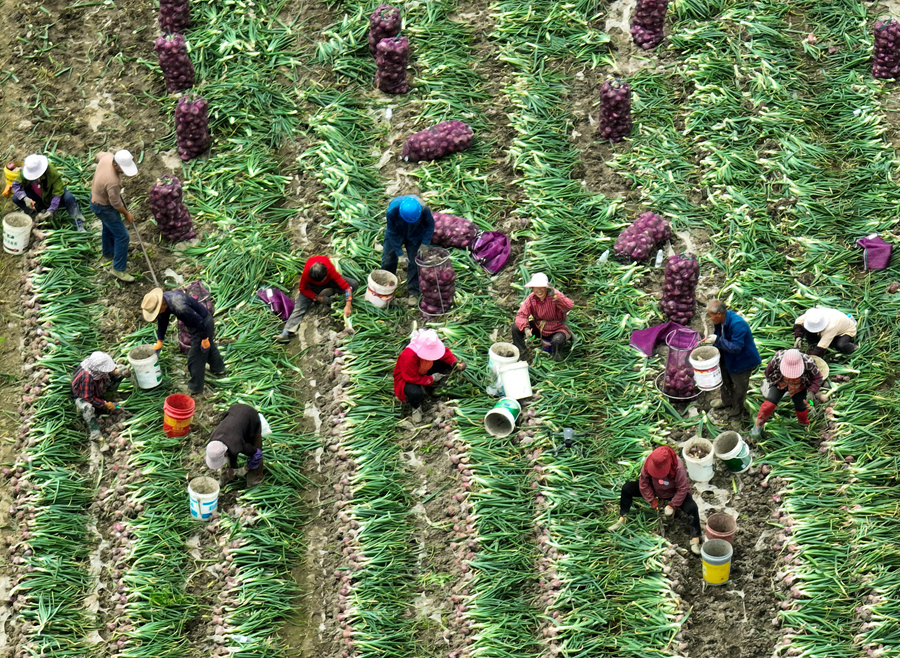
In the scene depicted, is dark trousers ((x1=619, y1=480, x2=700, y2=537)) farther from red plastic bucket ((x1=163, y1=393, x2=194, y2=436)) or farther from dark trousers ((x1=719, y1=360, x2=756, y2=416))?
red plastic bucket ((x1=163, y1=393, x2=194, y2=436))

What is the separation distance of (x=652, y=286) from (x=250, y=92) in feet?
16.4

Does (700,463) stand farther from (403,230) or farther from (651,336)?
(403,230)

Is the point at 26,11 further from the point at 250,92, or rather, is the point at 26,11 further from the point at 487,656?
the point at 487,656

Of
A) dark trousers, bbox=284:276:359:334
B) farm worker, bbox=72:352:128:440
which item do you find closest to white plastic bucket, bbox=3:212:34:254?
farm worker, bbox=72:352:128:440

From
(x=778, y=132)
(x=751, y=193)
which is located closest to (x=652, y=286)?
(x=751, y=193)

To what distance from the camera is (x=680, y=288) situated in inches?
503

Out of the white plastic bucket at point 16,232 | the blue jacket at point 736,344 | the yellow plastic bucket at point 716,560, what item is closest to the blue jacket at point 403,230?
the blue jacket at point 736,344

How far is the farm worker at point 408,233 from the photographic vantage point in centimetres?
A: 1294

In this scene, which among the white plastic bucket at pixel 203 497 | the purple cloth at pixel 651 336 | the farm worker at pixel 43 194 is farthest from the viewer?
the farm worker at pixel 43 194

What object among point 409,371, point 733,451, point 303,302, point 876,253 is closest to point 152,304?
point 303,302

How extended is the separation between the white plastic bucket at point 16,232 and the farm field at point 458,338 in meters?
0.12

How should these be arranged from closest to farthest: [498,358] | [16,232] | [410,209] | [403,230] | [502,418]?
[502,418]
[498,358]
[410,209]
[403,230]
[16,232]

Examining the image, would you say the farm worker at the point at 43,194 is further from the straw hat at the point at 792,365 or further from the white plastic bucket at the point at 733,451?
the straw hat at the point at 792,365

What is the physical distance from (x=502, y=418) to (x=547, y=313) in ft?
3.46
